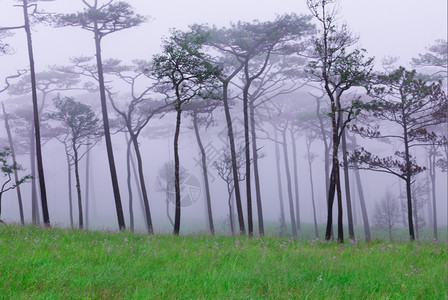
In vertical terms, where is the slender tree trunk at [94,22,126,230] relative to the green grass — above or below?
above

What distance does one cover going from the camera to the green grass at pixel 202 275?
16.0ft

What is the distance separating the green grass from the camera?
488cm

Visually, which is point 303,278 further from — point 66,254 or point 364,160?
point 364,160

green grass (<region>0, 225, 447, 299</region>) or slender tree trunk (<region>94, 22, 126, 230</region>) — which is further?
slender tree trunk (<region>94, 22, 126, 230</region>)

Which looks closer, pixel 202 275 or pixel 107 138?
pixel 202 275

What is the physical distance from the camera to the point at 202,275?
5.73 meters

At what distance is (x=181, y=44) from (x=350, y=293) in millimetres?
14214

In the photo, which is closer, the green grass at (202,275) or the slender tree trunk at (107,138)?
the green grass at (202,275)

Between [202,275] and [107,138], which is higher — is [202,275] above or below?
below

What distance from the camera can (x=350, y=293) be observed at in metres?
5.14

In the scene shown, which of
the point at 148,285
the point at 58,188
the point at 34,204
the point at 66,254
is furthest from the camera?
the point at 58,188

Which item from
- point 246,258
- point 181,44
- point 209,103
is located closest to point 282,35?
point 181,44

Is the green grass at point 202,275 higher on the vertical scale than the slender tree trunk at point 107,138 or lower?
lower

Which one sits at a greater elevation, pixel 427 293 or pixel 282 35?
pixel 282 35
